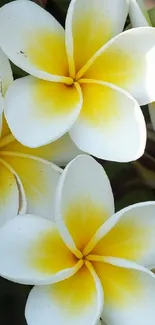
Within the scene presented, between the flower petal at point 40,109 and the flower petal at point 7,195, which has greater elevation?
the flower petal at point 40,109

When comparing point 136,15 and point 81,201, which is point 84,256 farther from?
point 136,15

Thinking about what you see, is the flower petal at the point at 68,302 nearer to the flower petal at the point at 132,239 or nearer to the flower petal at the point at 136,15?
the flower petal at the point at 132,239

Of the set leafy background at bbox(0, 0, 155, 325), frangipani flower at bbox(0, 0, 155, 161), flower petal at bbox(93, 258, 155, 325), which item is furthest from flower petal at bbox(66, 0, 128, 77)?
flower petal at bbox(93, 258, 155, 325)

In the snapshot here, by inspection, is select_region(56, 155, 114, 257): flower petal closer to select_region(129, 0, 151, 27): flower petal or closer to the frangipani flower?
the frangipani flower

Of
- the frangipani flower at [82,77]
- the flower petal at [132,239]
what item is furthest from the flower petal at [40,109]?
the flower petal at [132,239]

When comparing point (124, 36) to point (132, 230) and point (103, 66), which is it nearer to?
point (103, 66)

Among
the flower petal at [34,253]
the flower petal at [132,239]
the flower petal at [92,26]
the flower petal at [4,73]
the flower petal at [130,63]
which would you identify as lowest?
the flower petal at [132,239]
